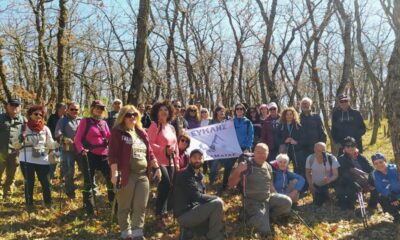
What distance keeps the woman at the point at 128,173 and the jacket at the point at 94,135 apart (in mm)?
1368

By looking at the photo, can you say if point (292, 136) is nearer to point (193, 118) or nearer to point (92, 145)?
point (193, 118)

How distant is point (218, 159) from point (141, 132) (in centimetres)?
351

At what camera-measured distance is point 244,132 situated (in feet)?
29.2

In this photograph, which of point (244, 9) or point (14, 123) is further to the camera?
point (244, 9)

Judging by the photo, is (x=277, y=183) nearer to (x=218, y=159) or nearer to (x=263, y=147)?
(x=263, y=147)

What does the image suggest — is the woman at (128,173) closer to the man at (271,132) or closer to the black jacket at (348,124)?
the man at (271,132)

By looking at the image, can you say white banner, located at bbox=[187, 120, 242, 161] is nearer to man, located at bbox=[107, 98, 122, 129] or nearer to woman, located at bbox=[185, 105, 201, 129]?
woman, located at bbox=[185, 105, 201, 129]

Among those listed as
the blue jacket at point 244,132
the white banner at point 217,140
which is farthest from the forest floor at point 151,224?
the blue jacket at point 244,132

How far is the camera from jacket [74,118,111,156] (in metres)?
7.02

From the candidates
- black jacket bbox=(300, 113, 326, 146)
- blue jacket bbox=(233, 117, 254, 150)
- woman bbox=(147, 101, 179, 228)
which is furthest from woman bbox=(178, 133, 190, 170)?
black jacket bbox=(300, 113, 326, 146)

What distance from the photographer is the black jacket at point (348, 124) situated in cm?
905

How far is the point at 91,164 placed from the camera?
7246 mm

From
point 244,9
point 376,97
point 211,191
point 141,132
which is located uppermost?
point 244,9

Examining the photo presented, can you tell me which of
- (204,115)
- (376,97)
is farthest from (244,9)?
(204,115)
